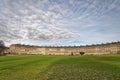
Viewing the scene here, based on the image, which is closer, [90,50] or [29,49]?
[90,50]

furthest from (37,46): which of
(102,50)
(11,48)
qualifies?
(102,50)

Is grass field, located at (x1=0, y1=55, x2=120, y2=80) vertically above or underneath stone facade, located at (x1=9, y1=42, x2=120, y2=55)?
underneath

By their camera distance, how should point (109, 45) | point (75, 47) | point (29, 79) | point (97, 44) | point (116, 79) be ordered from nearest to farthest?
point (116, 79) < point (29, 79) < point (109, 45) < point (97, 44) < point (75, 47)

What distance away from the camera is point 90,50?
567 ft

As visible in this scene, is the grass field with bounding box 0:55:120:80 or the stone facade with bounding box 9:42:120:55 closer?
the grass field with bounding box 0:55:120:80

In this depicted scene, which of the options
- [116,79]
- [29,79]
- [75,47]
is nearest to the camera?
[116,79]

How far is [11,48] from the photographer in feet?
612

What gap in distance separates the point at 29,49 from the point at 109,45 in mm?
Answer: 85292

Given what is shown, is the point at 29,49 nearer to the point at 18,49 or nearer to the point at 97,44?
the point at 18,49

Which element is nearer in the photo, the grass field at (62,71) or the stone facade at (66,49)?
the grass field at (62,71)

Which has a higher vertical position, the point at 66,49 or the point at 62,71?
the point at 66,49

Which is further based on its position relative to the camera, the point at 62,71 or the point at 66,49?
the point at 66,49

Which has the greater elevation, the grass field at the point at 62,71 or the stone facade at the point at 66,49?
the stone facade at the point at 66,49

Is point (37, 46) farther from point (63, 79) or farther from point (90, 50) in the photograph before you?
point (63, 79)
